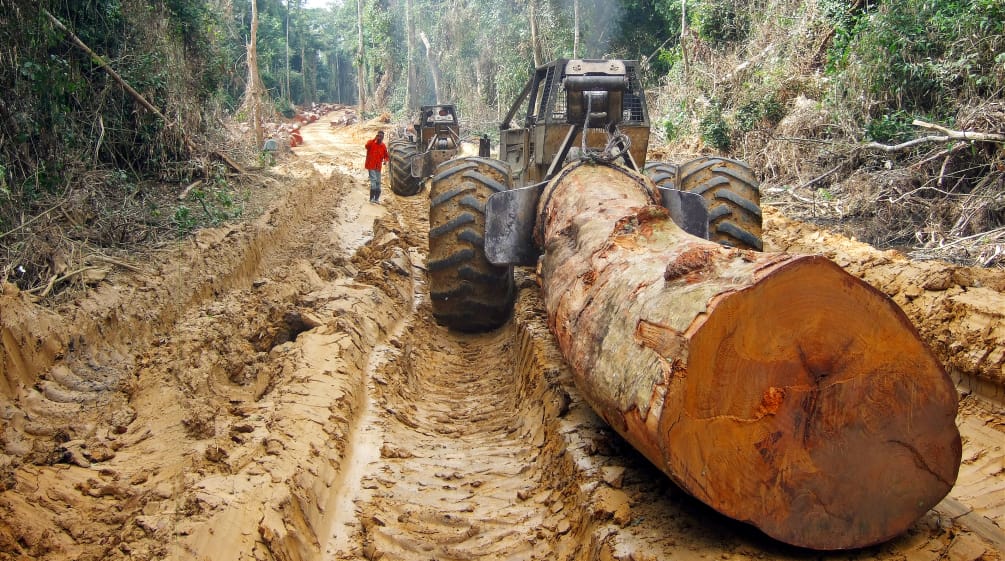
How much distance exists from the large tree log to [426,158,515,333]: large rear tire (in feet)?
11.0

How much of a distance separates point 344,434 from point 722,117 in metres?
11.2

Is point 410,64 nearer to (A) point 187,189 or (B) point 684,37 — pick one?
(B) point 684,37

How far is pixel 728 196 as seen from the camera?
219 inches

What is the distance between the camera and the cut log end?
7.60ft

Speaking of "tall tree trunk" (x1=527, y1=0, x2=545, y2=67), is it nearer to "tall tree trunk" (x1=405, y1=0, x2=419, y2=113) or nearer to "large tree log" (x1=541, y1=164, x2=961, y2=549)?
"tall tree trunk" (x1=405, y1=0, x2=419, y2=113)

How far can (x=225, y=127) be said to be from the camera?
13312 millimetres

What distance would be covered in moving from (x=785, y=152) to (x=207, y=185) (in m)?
8.72

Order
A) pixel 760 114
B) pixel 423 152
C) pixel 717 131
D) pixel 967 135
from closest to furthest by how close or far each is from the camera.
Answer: pixel 967 135, pixel 760 114, pixel 717 131, pixel 423 152

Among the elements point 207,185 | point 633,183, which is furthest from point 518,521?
point 207,185

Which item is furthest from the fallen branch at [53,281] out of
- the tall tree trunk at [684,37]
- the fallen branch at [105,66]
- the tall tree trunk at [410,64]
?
the tall tree trunk at [410,64]

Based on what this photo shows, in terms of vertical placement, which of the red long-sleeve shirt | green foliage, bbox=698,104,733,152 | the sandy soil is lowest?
the sandy soil

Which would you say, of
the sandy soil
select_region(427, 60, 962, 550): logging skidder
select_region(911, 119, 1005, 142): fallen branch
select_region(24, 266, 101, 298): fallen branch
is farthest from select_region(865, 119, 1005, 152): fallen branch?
select_region(24, 266, 101, 298): fallen branch

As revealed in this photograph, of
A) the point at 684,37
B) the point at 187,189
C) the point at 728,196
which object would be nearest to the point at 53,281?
the point at 187,189

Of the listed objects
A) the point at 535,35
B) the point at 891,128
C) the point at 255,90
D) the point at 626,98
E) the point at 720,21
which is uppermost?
the point at 535,35
